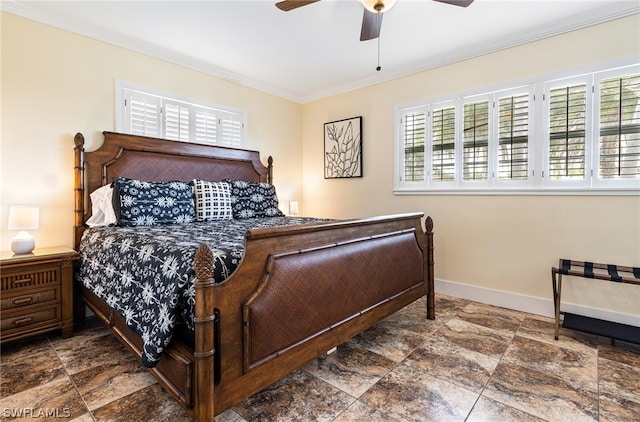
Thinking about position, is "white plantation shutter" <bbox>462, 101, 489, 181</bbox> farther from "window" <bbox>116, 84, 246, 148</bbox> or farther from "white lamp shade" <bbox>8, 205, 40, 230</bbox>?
"white lamp shade" <bbox>8, 205, 40, 230</bbox>

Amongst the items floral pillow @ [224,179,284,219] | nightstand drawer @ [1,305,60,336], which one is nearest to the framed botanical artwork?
floral pillow @ [224,179,284,219]

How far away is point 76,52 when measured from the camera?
276 centimetres

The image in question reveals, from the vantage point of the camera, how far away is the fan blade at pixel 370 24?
217cm

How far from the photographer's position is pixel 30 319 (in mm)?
2258

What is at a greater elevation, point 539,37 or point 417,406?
point 539,37

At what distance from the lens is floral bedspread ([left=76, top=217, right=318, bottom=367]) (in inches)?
53.3

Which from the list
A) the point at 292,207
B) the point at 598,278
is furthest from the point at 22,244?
the point at 598,278

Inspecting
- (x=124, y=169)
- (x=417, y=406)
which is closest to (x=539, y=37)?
(x=417, y=406)

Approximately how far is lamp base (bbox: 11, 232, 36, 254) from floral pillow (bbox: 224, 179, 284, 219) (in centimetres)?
160

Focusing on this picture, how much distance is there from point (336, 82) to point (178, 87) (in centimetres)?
193

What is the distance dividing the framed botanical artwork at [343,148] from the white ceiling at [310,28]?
0.76 metres

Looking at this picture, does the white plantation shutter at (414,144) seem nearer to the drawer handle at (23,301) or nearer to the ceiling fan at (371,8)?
the ceiling fan at (371,8)

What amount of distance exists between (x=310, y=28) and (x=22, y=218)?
2.72 metres

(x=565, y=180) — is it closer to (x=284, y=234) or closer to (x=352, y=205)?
(x=352, y=205)
